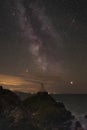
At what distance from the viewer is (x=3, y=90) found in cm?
8669

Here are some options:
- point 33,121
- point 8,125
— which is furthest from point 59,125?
point 8,125

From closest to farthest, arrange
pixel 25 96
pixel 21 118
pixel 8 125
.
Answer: pixel 8 125, pixel 21 118, pixel 25 96

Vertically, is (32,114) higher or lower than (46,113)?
lower

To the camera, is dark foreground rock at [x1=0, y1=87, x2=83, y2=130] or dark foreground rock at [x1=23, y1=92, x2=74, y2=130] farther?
dark foreground rock at [x1=23, y1=92, x2=74, y2=130]

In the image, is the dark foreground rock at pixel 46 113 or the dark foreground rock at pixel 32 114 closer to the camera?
the dark foreground rock at pixel 32 114

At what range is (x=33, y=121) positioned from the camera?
8369cm

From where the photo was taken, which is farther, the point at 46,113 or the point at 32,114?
the point at 46,113

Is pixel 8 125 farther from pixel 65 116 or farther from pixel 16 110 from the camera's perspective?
pixel 65 116

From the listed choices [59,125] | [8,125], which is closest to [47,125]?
[59,125]

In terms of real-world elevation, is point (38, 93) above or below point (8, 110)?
above

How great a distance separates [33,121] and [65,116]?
55.5 ft

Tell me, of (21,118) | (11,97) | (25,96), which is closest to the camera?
(21,118)

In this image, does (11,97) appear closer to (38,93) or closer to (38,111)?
(38,111)

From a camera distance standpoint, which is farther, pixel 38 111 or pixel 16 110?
pixel 38 111
